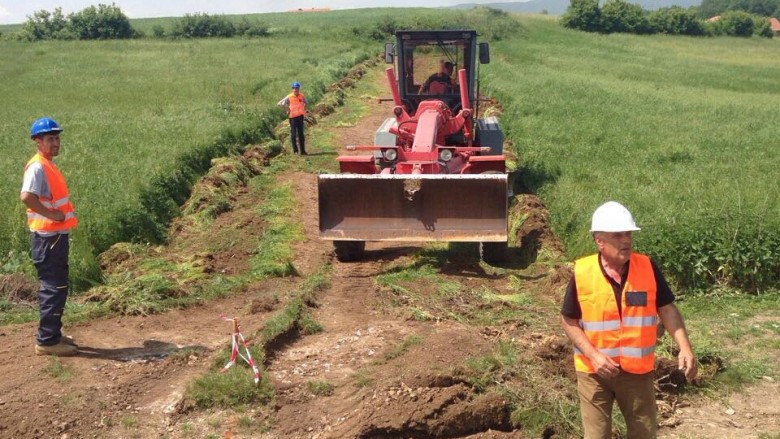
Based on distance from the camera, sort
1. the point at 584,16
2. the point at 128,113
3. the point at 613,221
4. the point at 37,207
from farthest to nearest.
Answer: the point at 584,16, the point at 128,113, the point at 37,207, the point at 613,221

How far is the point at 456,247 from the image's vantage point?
10469mm

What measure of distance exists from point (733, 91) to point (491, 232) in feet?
94.1

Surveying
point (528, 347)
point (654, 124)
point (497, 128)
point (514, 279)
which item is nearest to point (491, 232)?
point (514, 279)

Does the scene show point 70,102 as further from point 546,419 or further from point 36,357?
point 546,419

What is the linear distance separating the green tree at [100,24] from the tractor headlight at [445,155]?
5458 cm

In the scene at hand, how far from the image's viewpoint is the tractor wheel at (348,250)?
9.95m

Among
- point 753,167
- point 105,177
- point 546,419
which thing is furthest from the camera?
point 753,167

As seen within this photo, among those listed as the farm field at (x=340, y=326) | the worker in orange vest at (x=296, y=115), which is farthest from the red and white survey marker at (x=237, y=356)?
the worker in orange vest at (x=296, y=115)

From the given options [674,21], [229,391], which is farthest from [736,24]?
[229,391]

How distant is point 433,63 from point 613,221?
8605 millimetres

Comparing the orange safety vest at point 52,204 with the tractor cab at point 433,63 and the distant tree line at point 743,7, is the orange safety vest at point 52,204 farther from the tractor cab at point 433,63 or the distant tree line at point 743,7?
the distant tree line at point 743,7

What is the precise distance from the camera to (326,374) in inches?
250

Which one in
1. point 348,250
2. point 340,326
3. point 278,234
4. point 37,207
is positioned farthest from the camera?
point 278,234

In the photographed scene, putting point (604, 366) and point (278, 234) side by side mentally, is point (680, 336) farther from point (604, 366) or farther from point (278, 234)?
point (278, 234)
